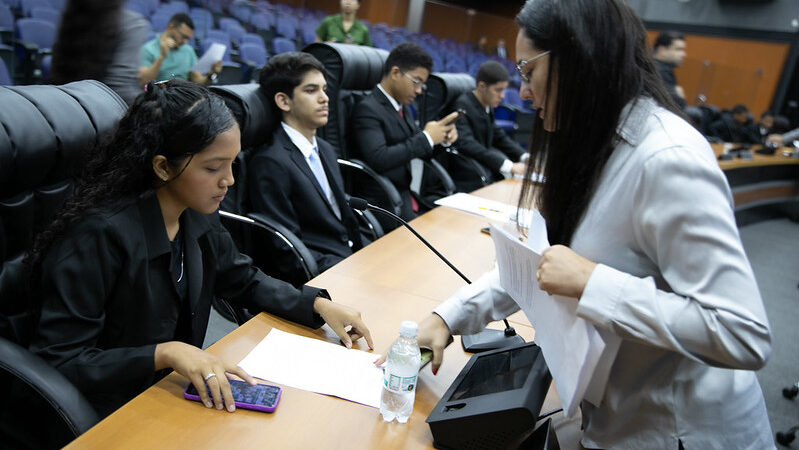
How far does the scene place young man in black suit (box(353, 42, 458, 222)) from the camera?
2.99 m

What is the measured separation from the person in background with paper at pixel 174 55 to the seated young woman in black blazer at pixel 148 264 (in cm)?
332

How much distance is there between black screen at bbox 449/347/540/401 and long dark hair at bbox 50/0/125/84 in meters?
1.73

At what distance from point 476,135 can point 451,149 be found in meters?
0.25

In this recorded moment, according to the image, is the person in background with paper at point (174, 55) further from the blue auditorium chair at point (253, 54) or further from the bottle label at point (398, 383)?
the bottle label at point (398, 383)

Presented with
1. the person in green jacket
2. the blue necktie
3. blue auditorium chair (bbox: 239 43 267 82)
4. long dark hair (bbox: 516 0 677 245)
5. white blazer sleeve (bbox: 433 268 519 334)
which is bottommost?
blue auditorium chair (bbox: 239 43 267 82)

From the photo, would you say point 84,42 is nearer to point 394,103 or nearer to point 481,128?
point 394,103

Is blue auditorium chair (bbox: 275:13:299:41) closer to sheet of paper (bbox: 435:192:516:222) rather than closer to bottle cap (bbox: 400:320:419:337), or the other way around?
sheet of paper (bbox: 435:192:516:222)

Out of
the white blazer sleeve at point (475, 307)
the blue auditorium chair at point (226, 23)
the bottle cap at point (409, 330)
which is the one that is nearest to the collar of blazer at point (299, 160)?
the white blazer sleeve at point (475, 307)

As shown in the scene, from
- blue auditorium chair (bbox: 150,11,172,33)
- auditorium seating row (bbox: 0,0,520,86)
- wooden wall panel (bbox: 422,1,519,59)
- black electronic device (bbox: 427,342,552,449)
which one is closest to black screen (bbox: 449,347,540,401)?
black electronic device (bbox: 427,342,552,449)

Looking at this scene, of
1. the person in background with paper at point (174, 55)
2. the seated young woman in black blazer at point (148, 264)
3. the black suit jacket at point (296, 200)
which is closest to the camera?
the seated young woman in black blazer at point (148, 264)

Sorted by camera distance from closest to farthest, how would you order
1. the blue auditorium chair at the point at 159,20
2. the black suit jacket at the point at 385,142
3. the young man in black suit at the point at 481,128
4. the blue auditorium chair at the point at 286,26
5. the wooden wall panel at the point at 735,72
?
1. the black suit jacket at the point at 385,142
2. the young man in black suit at the point at 481,128
3. the blue auditorium chair at the point at 159,20
4. the blue auditorium chair at the point at 286,26
5. the wooden wall panel at the point at 735,72

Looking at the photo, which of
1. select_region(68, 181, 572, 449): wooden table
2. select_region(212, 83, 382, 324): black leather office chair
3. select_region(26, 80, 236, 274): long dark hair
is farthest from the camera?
select_region(212, 83, 382, 324): black leather office chair

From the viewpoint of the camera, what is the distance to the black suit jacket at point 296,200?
85.5 inches

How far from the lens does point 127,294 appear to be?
1171 mm
